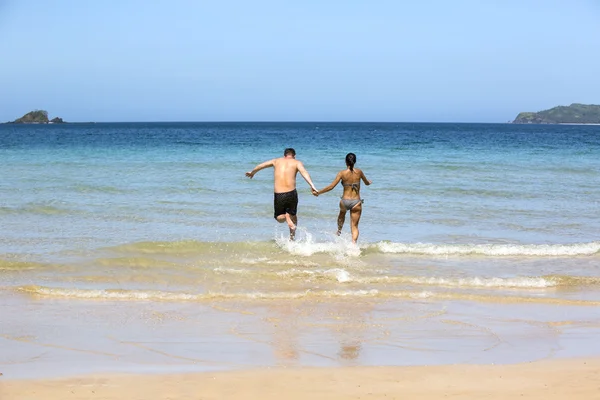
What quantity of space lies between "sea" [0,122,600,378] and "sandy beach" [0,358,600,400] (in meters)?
0.26

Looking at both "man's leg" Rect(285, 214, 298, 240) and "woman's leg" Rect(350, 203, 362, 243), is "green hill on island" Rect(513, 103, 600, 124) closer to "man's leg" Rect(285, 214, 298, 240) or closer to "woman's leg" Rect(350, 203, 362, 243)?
"woman's leg" Rect(350, 203, 362, 243)

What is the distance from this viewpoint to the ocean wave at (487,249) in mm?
10789

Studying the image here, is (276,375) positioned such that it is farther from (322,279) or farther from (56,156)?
(56,156)

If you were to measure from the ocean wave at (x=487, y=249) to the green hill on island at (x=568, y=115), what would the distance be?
18151cm

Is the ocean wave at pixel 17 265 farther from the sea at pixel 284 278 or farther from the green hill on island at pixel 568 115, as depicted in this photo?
the green hill on island at pixel 568 115

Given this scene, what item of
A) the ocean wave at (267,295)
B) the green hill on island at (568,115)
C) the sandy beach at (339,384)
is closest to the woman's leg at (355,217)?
the ocean wave at (267,295)

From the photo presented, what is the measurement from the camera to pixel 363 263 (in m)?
10.1

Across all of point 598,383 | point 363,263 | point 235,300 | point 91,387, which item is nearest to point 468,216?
point 363,263

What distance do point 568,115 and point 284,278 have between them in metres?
187

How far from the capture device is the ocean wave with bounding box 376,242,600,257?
1079cm

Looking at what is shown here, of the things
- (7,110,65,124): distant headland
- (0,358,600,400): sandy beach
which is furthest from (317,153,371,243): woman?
(7,110,65,124): distant headland

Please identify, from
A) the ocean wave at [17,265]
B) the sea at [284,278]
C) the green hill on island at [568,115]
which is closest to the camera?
the sea at [284,278]

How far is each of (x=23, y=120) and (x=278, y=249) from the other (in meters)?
143

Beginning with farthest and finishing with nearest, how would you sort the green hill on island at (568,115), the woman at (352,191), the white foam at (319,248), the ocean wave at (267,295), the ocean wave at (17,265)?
the green hill on island at (568,115), the woman at (352,191), the white foam at (319,248), the ocean wave at (17,265), the ocean wave at (267,295)
